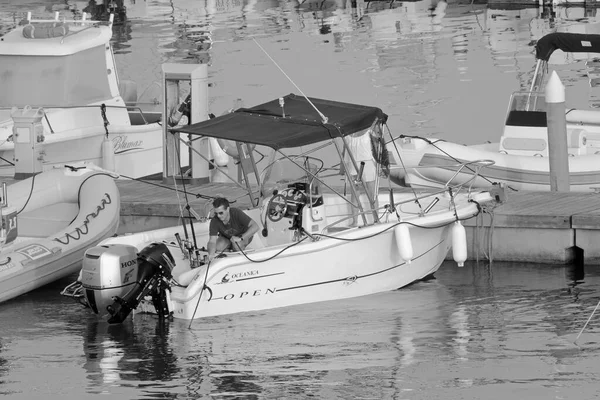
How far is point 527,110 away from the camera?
19.0 meters

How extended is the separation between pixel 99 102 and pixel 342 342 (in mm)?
8682

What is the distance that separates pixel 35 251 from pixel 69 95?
18.3 ft

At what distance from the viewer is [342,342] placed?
1230 centimetres

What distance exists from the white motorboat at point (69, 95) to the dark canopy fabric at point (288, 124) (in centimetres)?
556

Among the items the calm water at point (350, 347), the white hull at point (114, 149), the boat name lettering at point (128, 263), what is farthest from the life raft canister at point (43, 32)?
the boat name lettering at point (128, 263)

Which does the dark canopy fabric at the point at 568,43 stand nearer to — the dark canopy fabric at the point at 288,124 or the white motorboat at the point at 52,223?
the dark canopy fabric at the point at 288,124

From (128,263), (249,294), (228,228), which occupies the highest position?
(228,228)

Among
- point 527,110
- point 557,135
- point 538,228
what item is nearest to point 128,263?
point 538,228

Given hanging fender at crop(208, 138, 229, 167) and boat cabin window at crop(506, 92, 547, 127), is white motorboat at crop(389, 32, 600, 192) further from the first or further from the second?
hanging fender at crop(208, 138, 229, 167)

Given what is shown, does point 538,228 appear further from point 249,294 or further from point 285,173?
point 249,294

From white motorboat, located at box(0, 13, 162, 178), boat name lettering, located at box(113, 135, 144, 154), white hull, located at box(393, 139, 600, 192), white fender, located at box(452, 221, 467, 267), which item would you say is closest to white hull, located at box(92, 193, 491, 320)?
white fender, located at box(452, 221, 467, 267)

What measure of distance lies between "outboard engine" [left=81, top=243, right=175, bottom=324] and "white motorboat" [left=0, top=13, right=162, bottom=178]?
20.5ft

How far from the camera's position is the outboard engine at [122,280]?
12.8 metres

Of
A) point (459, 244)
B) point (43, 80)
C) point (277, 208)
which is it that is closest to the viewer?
point (277, 208)
